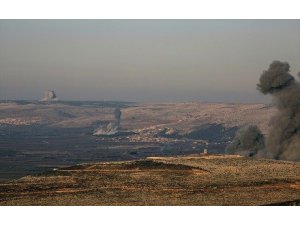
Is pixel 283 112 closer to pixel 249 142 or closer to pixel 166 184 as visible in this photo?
pixel 249 142

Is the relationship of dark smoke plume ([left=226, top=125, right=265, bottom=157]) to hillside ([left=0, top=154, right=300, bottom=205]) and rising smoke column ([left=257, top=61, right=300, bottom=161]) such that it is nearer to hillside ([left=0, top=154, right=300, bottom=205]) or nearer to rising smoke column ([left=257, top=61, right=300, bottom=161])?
rising smoke column ([left=257, top=61, right=300, bottom=161])

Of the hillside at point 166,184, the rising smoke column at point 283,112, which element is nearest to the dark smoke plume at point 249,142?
the rising smoke column at point 283,112

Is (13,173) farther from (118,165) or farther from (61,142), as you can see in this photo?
(61,142)

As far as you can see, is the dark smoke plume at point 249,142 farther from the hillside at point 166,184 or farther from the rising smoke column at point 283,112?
the hillside at point 166,184

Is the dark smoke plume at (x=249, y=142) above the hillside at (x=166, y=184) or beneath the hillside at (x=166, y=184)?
above

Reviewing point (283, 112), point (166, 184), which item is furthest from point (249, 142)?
point (166, 184)

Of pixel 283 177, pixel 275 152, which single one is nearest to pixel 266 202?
pixel 283 177
